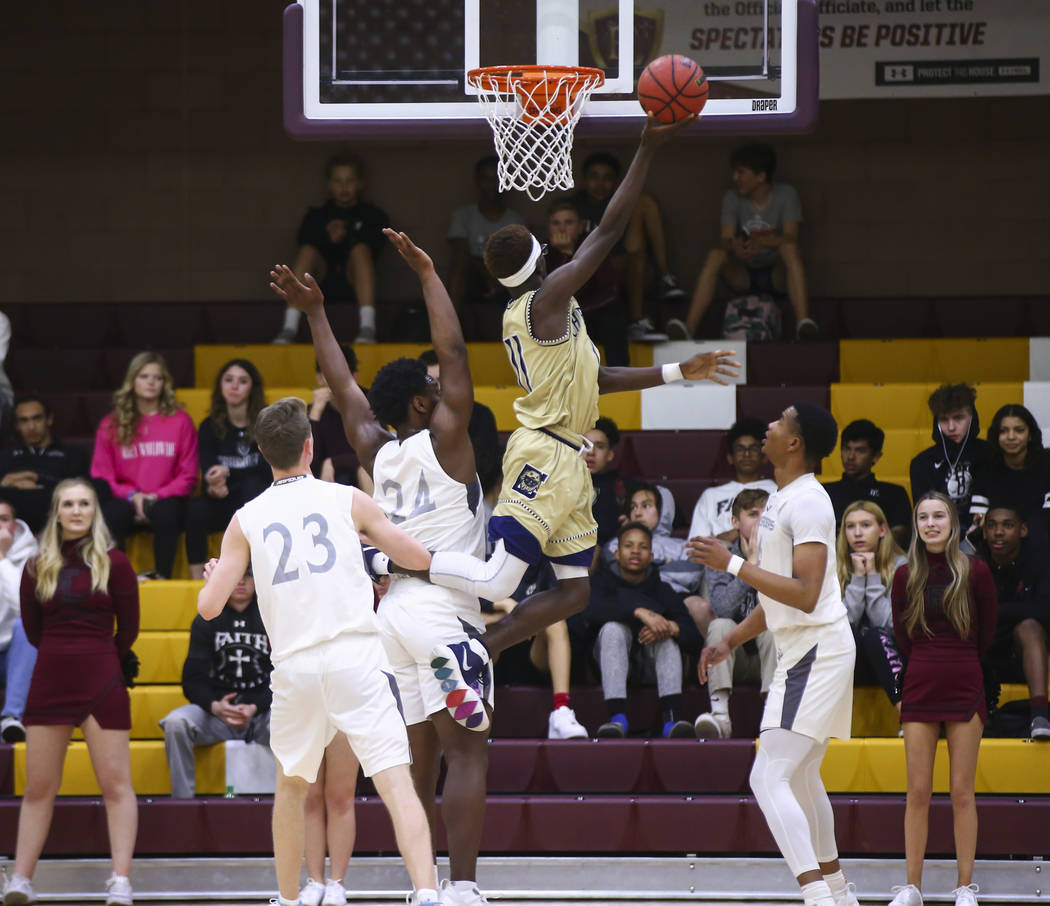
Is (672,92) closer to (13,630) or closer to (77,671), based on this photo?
(77,671)

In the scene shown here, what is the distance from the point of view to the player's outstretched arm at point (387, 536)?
5.12 metres

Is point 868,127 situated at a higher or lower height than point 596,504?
higher

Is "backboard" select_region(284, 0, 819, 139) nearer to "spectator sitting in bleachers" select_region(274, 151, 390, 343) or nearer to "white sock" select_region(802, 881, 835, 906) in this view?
"white sock" select_region(802, 881, 835, 906)

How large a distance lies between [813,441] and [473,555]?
1.33 m

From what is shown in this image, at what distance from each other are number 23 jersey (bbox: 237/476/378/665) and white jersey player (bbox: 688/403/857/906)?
1.25 meters

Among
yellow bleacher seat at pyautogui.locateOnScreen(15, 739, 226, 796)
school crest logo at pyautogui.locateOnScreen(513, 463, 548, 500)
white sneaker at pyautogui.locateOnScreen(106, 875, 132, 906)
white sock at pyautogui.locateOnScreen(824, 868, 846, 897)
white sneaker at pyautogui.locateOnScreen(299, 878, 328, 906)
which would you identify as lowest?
white sneaker at pyautogui.locateOnScreen(106, 875, 132, 906)

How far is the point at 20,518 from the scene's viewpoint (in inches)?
344

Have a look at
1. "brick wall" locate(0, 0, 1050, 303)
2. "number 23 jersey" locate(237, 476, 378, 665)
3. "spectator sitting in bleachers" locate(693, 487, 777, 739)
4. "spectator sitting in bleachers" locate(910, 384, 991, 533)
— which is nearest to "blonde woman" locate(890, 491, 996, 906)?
"spectator sitting in bleachers" locate(693, 487, 777, 739)

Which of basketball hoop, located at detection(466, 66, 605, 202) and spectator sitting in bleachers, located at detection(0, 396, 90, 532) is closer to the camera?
basketball hoop, located at detection(466, 66, 605, 202)

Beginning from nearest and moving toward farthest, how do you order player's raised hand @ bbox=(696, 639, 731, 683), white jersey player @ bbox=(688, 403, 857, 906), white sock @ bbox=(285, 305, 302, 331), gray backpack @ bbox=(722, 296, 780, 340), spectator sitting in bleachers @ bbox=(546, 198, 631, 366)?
white jersey player @ bbox=(688, 403, 857, 906), player's raised hand @ bbox=(696, 639, 731, 683), spectator sitting in bleachers @ bbox=(546, 198, 631, 366), gray backpack @ bbox=(722, 296, 780, 340), white sock @ bbox=(285, 305, 302, 331)

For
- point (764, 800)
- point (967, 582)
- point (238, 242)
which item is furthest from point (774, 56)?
point (238, 242)

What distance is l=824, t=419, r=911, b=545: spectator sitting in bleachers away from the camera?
8.22 meters

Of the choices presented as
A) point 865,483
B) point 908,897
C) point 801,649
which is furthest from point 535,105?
point 908,897

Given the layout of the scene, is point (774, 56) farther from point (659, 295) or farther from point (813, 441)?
point (659, 295)
